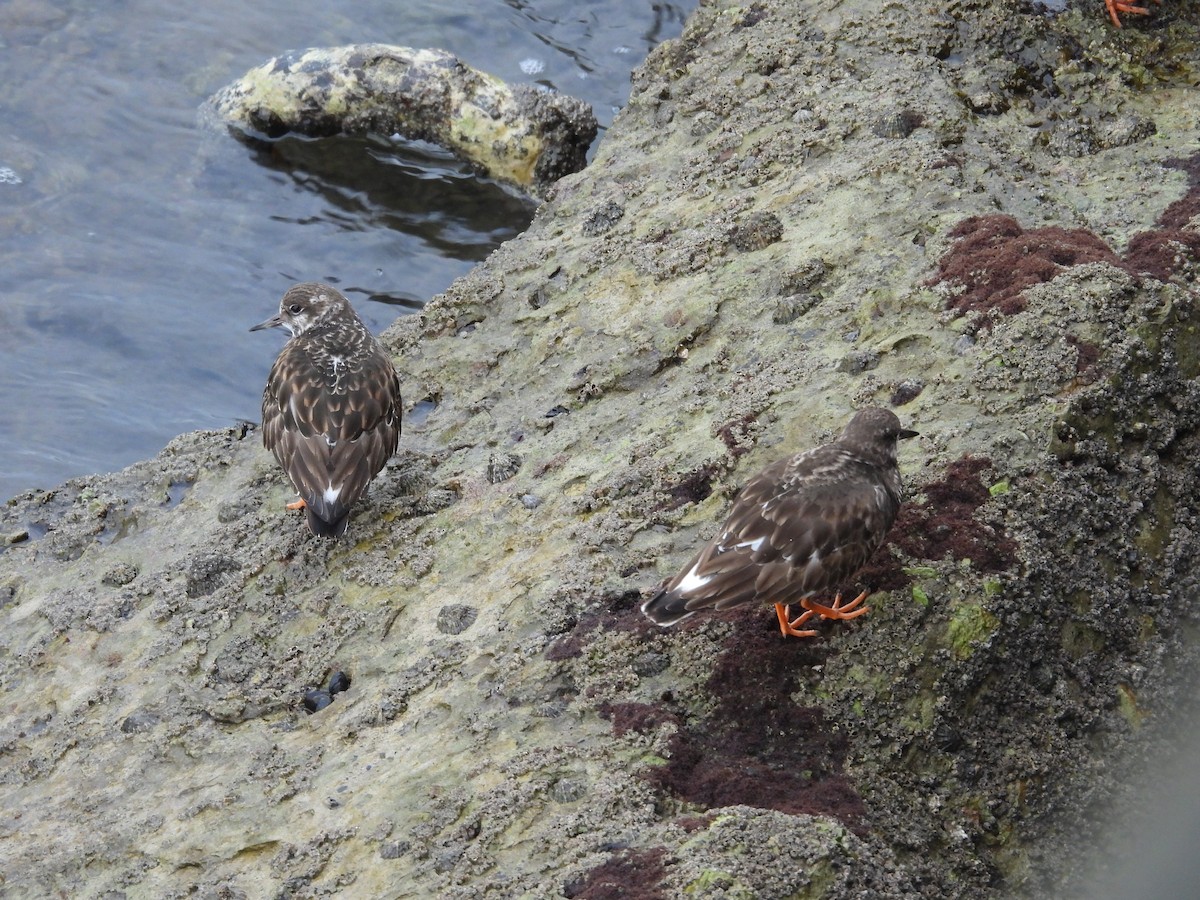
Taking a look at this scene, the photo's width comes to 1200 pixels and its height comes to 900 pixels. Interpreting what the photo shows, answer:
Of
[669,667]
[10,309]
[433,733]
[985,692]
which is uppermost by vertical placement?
[985,692]

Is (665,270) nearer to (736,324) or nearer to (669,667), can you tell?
(736,324)

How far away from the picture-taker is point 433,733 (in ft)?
14.8

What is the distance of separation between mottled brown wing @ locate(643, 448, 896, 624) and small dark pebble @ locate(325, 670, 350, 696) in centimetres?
142

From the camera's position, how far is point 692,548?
5.04 meters

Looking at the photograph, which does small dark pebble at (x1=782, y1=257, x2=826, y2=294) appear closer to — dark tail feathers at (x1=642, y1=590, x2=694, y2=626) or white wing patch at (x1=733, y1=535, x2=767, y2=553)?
white wing patch at (x1=733, y1=535, x2=767, y2=553)

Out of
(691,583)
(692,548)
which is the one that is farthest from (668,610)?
(692,548)

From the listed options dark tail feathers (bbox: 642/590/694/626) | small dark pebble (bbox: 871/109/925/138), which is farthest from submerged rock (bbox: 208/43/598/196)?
dark tail feathers (bbox: 642/590/694/626)

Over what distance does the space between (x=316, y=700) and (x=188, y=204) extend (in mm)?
6544

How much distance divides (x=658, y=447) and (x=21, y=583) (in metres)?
3.34

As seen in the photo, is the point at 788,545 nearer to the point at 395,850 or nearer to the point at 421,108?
the point at 395,850

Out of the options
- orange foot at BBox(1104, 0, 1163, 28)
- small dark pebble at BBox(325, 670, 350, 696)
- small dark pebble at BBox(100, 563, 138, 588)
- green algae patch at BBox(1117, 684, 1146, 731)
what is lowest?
small dark pebble at BBox(100, 563, 138, 588)

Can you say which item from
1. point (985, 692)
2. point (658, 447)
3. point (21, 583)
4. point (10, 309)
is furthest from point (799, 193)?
point (10, 309)

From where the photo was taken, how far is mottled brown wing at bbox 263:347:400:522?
19.2ft

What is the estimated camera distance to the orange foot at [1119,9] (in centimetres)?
753
